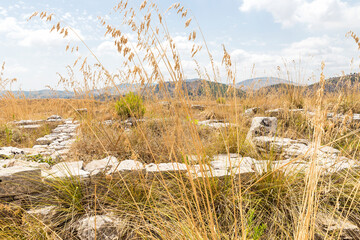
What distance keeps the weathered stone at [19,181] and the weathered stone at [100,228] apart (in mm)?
583

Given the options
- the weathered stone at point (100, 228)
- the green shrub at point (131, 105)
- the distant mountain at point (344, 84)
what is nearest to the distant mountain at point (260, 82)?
the distant mountain at point (344, 84)

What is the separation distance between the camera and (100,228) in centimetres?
147

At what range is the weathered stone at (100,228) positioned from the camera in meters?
1.45

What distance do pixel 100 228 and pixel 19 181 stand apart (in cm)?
85

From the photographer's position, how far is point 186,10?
1.32 m

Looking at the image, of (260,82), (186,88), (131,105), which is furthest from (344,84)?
(186,88)

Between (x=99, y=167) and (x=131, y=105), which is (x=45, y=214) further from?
(x=131, y=105)

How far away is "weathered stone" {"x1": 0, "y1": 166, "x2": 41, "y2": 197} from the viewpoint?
66.1 inches

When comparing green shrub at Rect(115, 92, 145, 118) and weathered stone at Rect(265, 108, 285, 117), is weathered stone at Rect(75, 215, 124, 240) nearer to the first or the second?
green shrub at Rect(115, 92, 145, 118)

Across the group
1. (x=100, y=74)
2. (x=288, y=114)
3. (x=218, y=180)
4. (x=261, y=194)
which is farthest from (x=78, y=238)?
(x=288, y=114)

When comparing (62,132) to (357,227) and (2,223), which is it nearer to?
(2,223)

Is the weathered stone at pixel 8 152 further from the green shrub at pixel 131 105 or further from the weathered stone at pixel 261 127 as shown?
the weathered stone at pixel 261 127

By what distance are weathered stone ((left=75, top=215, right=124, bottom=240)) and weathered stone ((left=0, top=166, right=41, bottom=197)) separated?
0.58 m

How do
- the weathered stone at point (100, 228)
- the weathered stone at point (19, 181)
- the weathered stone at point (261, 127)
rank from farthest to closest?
the weathered stone at point (261, 127), the weathered stone at point (19, 181), the weathered stone at point (100, 228)
